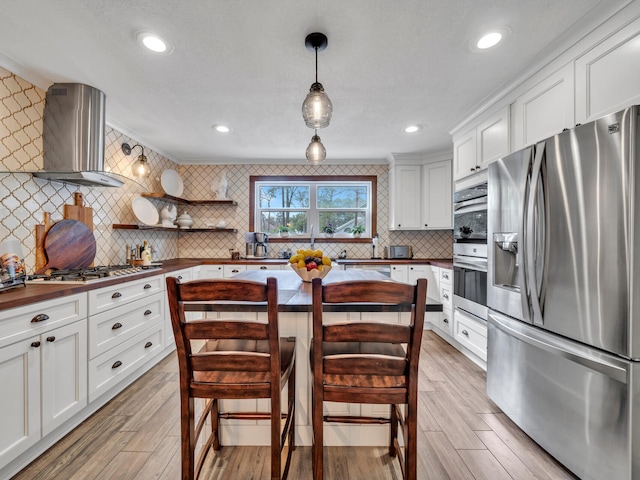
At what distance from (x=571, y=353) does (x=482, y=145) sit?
6.48 feet

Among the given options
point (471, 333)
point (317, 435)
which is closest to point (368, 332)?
point (317, 435)

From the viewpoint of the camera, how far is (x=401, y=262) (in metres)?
4.09

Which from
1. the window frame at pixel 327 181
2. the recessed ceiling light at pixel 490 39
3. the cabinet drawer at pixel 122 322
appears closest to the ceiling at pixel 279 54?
the recessed ceiling light at pixel 490 39

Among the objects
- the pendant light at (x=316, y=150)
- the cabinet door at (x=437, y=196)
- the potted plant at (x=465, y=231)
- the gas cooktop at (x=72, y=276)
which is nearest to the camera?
the gas cooktop at (x=72, y=276)

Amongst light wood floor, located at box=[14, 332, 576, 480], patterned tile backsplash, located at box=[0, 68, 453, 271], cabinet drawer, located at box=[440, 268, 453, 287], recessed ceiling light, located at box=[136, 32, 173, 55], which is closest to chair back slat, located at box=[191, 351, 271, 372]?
light wood floor, located at box=[14, 332, 576, 480]

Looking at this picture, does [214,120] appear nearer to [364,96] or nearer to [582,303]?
[364,96]

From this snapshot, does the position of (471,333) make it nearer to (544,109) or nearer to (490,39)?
(544,109)

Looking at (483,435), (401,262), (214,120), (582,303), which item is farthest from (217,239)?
(582,303)

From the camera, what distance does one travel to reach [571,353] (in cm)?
149

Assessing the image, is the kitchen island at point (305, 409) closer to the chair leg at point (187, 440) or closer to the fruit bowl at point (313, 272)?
the fruit bowl at point (313, 272)

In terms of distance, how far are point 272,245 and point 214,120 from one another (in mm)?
2175

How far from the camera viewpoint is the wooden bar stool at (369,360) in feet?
3.52

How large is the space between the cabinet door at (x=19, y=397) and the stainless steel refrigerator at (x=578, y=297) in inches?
109

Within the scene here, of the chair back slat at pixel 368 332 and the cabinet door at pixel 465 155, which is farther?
the cabinet door at pixel 465 155
